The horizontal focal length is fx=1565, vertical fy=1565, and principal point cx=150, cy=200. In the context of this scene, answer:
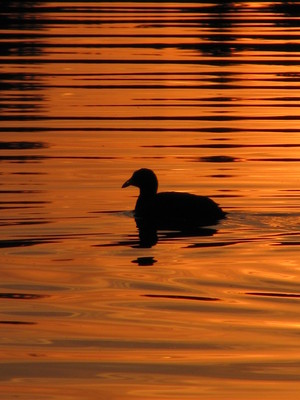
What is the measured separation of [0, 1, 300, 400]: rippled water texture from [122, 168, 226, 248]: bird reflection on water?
0.16 m

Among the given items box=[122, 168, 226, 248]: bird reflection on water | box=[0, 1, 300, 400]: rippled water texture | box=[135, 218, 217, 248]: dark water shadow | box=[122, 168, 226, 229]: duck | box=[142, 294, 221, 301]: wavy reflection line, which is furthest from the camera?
box=[122, 168, 226, 229]: duck

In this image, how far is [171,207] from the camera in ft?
53.6

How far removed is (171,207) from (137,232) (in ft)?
2.92

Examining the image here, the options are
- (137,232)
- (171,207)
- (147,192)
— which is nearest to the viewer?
(137,232)

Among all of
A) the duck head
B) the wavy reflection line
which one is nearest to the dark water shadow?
the duck head

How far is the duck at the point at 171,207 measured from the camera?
15730mm

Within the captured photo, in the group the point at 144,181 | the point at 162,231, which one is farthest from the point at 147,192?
the point at 162,231

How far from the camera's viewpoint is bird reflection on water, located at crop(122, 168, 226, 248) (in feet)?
51.2

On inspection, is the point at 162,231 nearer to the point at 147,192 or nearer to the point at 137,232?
the point at 137,232

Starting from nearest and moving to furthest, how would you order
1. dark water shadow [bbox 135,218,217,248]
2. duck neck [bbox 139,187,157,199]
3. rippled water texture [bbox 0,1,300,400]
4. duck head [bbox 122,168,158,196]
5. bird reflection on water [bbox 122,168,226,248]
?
rippled water texture [bbox 0,1,300,400], dark water shadow [bbox 135,218,217,248], bird reflection on water [bbox 122,168,226,248], duck neck [bbox 139,187,157,199], duck head [bbox 122,168,158,196]

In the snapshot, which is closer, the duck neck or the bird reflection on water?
the bird reflection on water

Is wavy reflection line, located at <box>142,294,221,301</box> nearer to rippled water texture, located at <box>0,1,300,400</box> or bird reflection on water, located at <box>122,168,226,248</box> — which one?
rippled water texture, located at <box>0,1,300,400</box>

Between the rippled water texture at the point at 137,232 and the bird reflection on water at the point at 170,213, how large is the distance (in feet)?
0.51

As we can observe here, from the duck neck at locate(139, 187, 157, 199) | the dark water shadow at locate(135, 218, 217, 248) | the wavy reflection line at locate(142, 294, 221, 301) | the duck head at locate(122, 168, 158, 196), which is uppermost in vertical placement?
the wavy reflection line at locate(142, 294, 221, 301)
